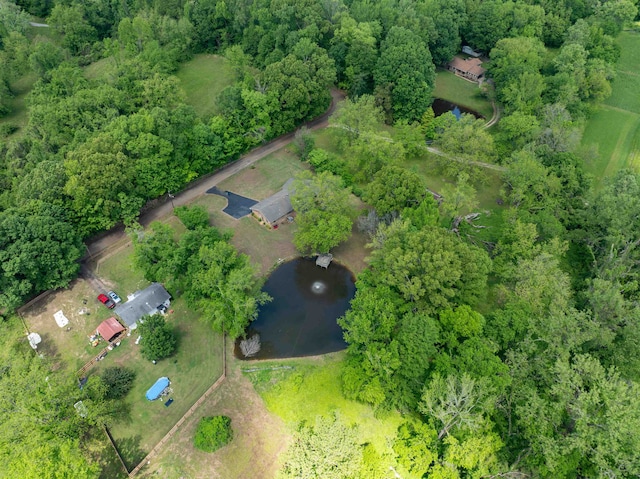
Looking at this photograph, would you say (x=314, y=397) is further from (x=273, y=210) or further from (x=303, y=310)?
(x=273, y=210)

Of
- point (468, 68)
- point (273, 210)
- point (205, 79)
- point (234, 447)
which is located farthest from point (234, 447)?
point (468, 68)

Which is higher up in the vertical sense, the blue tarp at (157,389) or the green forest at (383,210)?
the green forest at (383,210)

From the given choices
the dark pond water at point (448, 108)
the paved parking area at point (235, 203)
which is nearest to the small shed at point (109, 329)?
the paved parking area at point (235, 203)

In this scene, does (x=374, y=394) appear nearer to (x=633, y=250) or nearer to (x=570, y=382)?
(x=570, y=382)

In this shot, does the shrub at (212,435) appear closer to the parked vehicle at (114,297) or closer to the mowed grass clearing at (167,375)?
the mowed grass clearing at (167,375)

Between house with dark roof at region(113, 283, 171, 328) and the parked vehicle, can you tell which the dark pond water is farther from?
the parked vehicle
